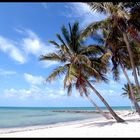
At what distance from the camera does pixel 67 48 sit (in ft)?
58.6

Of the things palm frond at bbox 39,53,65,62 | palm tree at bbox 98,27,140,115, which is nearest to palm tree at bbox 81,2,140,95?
palm tree at bbox 98,27,140,115

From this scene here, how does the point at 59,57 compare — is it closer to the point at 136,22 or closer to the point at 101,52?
the point at 101,52

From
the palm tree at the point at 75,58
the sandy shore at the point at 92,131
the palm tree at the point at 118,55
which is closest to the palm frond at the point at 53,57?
the palm tree at the point at 75,58

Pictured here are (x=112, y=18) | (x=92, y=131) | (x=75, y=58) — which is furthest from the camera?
(x=75, y=58)

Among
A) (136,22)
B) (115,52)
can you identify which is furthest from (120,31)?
(115,52)

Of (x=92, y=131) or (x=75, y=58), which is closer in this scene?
(x=92, y=131)

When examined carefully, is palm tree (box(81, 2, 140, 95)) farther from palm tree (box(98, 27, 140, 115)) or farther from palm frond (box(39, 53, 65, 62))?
palm frond (box(39, 53, 65, 62))

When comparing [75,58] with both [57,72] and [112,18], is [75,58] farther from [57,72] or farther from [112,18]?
[112,18]

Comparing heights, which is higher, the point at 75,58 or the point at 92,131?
the point at 75,58

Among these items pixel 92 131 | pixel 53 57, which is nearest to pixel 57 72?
pixel 53 57

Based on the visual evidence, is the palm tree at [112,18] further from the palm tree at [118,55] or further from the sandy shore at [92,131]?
the sandy shore at [92,131]

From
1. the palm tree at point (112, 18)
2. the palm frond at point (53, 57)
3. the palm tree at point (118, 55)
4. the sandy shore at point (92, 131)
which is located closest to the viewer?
the sandy shore at point (92, 131)

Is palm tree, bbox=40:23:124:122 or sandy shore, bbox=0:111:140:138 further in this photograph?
palm tree, bbox=40:23:124:122

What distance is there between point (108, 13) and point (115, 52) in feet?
12.8
